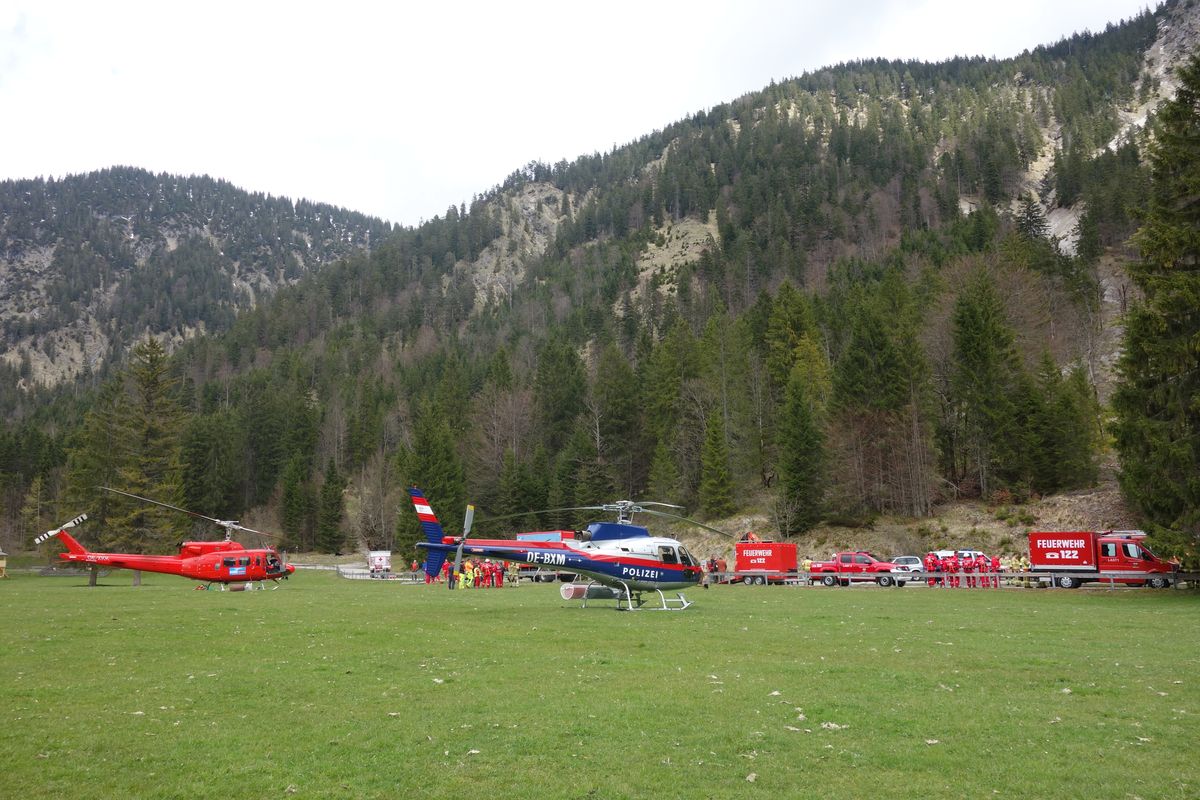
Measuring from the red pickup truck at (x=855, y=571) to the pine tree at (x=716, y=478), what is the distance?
58.1 ft

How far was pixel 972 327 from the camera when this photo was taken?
2077 inches

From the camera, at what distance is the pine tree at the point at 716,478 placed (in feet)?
194

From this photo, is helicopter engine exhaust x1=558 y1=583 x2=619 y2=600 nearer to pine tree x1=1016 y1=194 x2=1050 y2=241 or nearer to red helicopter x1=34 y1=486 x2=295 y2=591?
red helicopter x1=34 y1=486 x2=295 y2=591

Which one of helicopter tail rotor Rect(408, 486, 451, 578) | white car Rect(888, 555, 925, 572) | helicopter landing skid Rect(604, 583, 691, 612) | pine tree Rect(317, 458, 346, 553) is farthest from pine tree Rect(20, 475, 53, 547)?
white car Rect(888, 555, 925, 572)

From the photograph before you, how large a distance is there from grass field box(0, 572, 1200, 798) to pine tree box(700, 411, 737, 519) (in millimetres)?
40385

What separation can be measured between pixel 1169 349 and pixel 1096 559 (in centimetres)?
1121

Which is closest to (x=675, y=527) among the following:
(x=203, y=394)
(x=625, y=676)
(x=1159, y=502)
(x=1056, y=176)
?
(x=1159, y=502)

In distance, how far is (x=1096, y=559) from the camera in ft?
107

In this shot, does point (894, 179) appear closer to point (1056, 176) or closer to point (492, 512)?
point (1056, 176)

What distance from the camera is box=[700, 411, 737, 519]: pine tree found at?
59219 millimetres

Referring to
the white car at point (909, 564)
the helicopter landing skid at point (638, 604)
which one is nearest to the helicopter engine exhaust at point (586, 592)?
the helicopter landing skid at point (638, 604)

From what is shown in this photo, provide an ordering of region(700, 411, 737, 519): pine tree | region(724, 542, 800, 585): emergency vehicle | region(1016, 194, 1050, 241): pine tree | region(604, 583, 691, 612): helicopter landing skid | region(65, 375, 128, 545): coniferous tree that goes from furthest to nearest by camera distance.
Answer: region(1016, 194, 1050, 241): pine tree < region(65, 375, 128, 545): coniferous tree < region(700, 411, 737, 519): pine tree < region(724, 542, 800, 585): emergency vehicle < region(604, 583, 691, 612): helicopter landing skid

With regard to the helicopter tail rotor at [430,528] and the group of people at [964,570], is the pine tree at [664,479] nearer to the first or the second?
the group of people at [964,570]

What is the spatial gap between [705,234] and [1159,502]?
424 ft
